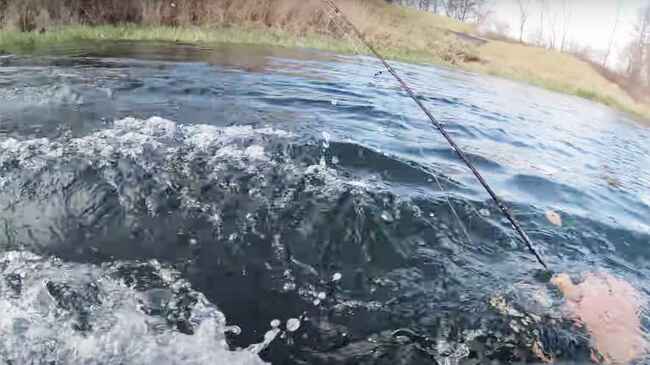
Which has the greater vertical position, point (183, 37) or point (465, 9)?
point (465, 9)

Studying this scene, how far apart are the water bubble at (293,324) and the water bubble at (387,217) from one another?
1238mm

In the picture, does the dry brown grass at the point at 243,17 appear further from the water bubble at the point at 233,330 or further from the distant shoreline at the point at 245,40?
the water bubble at the point at 233,330

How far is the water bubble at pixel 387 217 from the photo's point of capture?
12.7 feet

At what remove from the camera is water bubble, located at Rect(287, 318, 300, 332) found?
2.82 meters

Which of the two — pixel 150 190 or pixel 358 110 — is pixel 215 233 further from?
pixel 358 110

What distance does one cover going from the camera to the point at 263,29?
20.7 meters

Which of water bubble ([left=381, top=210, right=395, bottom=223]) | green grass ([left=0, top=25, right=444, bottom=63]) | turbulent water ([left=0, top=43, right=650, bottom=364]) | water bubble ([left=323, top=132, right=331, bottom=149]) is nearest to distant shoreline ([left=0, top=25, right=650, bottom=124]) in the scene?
green grass ([left=0, top=25, right=444, bottom=63])

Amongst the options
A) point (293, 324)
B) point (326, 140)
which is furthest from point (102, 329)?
point (326, 140)

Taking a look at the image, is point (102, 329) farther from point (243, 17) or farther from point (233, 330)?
point (243, 17)

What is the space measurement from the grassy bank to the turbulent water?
28.6 ft

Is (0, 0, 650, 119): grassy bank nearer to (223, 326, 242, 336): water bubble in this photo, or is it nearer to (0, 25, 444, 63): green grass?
(0, 25, 444, 63): green grass

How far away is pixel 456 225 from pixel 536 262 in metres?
0.60

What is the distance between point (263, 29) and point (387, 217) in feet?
59.4

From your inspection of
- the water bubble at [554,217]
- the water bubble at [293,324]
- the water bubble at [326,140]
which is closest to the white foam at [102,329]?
the water bubble at [293,324]
